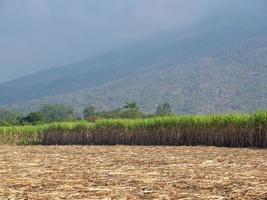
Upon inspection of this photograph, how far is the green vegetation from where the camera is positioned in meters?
23.3

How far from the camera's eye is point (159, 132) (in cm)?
2756

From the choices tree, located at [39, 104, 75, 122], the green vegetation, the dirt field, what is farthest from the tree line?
the dirt field

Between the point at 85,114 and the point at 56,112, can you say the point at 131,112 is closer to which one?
the point at 85,114

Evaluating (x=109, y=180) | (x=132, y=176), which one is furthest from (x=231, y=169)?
(x=109, y=180)

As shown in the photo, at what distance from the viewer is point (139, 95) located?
19375cm

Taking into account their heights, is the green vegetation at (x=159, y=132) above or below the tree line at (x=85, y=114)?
below

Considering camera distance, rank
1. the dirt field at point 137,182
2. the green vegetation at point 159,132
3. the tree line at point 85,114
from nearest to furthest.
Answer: the dirt field at point 137,182, the green vegetation at point 159,132, the tree line at point 85,114

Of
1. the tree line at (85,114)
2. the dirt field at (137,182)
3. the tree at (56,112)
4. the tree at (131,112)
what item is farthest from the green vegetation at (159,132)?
the tree at (56,112)

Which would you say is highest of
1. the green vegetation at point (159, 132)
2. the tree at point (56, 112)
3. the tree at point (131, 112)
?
the tree at point (56, 112)

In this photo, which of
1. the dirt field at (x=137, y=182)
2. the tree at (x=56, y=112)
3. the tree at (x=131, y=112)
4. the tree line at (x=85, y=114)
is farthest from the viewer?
the tree at (x=56, y=112)

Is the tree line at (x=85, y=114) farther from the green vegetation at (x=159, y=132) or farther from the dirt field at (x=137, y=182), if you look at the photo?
the dirt field at (x=137, y=182)

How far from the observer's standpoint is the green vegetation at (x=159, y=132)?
76.5 feet

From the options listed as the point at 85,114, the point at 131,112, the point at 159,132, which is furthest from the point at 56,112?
the point at 159,132

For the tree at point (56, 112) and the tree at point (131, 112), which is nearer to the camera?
the tree at point (131, 112)
